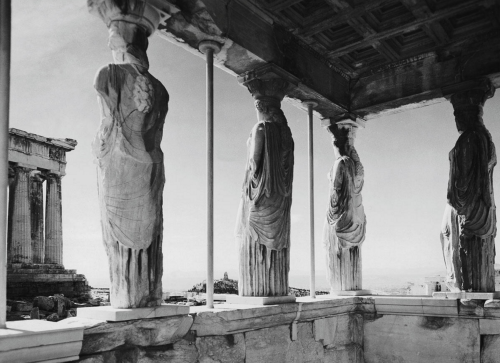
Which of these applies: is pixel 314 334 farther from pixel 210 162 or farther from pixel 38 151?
pixel 38 151

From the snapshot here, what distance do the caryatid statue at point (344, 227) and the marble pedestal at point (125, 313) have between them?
149 inches

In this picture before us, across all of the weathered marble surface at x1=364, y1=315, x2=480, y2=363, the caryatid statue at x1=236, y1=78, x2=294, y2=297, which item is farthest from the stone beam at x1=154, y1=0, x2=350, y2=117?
the weathered marble surface at x1=364, y1=315, x2=480, y2=363

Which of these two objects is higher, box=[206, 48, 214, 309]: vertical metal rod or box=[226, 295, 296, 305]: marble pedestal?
box=[206, 48, 214, 309]: vertical metal rod

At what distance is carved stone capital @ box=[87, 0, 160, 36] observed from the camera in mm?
4133

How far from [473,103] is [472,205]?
138cm

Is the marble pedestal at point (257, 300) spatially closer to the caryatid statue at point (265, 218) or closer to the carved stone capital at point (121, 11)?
the caryatid statue at point (265, 218)

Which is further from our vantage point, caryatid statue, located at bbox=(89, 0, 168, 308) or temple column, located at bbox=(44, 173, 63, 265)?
temple column, located at bbox=(44, 173, 63, 265)

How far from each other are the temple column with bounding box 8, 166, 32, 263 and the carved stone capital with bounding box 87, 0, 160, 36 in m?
23.0

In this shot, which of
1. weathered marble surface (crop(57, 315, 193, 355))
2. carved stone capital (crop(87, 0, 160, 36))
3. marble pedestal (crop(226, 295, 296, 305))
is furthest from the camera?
marble pedestal (crop(226, 295, 296, 305))

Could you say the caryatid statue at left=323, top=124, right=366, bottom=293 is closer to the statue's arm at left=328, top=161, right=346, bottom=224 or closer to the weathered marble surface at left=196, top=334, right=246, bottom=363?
the statue's arm at left=328, top=161, right=346, bottom=224

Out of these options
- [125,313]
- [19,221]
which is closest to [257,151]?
[125,313]

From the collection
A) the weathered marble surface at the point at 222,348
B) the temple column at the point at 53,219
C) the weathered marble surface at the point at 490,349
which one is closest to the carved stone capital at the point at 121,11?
the weathered marble surface at the point at 222,348

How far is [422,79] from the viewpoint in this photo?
730cm

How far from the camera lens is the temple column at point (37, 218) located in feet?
88.3
